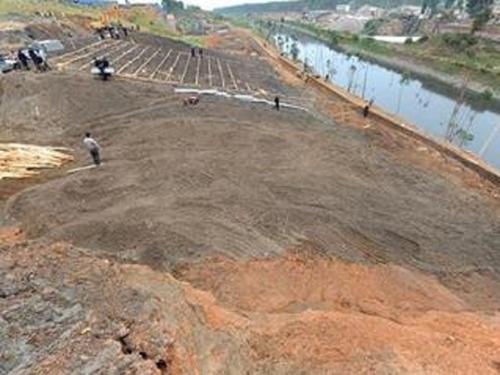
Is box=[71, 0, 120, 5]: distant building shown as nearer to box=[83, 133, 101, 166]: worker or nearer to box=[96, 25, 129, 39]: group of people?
box=[96, 25, 129, 39]: group of people

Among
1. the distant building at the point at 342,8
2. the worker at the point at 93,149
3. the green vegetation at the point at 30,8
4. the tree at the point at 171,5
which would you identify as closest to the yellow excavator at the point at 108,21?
the green vegetation at the point at 30,8

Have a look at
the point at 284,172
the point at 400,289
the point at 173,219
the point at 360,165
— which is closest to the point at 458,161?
the point at 360,165

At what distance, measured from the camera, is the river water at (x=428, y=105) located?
30.9m

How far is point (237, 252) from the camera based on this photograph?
12094 millimetres

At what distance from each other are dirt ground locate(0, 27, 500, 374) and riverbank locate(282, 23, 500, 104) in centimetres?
2834

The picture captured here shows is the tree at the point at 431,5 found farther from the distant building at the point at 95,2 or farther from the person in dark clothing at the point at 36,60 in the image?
the person in dark clothing at the point at 36,60

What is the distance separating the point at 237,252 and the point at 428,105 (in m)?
36.3

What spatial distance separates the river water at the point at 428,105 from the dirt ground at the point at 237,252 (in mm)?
10587

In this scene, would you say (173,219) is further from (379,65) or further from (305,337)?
(379,65)

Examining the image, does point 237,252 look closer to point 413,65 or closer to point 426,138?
point 426,138

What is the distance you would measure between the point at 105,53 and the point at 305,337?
96.8ft

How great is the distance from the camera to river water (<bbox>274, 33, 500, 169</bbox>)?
3091 cm

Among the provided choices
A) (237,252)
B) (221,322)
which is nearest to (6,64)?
(237,252)

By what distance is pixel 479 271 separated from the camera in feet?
43.9
